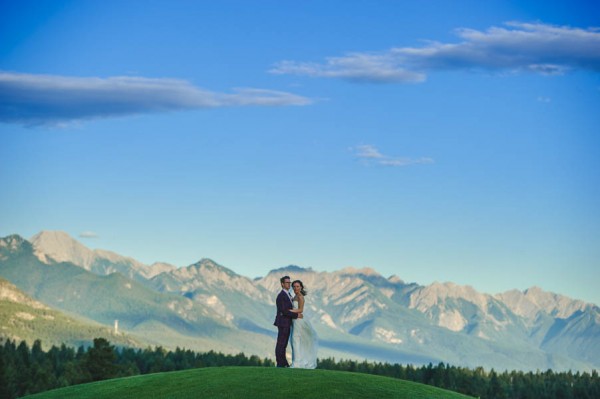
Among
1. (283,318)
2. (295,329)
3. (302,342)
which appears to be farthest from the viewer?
(302,342)

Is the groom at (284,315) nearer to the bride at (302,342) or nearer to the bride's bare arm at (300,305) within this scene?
the bride's bare arm at (300,305)

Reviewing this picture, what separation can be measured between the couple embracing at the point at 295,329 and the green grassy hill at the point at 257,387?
11.4 ft

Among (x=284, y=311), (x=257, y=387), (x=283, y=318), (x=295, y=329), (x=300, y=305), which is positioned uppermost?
(x=300, y=305)

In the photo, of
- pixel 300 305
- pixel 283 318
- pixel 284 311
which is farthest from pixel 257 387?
pixel 300 305

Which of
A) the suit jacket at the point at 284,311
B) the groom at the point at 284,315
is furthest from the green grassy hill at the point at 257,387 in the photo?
the suit jacket at the point at 284,311

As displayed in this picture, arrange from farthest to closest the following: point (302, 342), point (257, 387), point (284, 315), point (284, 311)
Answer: point (302, 342) < point (284, 315) < point (284, 311) < point (257, 387)

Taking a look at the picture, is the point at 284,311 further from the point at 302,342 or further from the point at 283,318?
the point at 302,342

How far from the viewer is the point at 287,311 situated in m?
74.4

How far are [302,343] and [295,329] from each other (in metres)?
1.24

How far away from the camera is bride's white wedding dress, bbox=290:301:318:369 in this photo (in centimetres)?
7581

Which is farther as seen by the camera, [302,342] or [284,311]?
[302,342]

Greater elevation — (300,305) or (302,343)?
(300,305)

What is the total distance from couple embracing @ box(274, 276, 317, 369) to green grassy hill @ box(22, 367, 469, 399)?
3486 mm

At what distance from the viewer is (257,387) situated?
6719 cm
